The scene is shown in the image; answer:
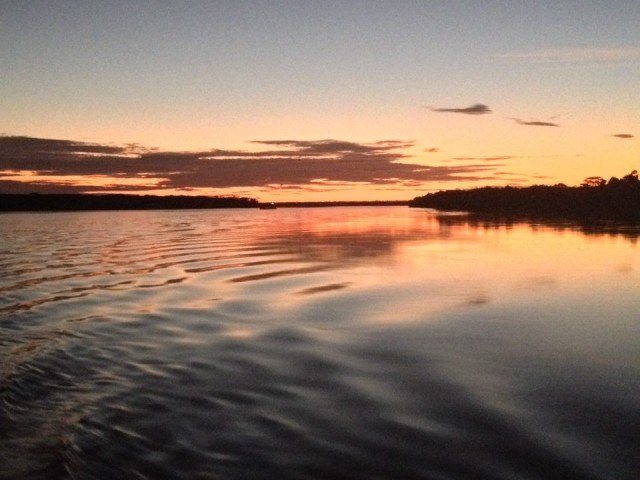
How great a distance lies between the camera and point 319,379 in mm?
8648

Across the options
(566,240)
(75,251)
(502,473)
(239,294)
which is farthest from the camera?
(566,240)

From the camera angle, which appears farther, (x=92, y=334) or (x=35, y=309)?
(x=35, y=309)

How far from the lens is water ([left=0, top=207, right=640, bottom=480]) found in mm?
5785

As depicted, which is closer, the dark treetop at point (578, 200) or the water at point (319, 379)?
the water at point (319, 379)

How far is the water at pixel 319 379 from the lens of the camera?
19.0 ft

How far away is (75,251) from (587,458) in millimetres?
32546

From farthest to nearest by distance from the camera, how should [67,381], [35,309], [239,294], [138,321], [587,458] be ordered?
[239,294]
[35,309]
[138,321]
[67,381]
[587,458]

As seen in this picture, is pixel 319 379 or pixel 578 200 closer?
pixel 319 379

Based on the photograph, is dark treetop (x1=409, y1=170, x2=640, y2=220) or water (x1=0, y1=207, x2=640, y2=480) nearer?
water (x1=0, y1=207, x2=640, y2=480)

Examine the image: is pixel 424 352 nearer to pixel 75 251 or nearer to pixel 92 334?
pixel 92 334

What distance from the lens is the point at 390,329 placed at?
40.7 ft

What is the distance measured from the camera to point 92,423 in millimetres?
6594

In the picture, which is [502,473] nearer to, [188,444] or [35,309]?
[188,444]

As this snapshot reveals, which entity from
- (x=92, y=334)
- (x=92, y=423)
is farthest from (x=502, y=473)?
(x=92, y=334)
